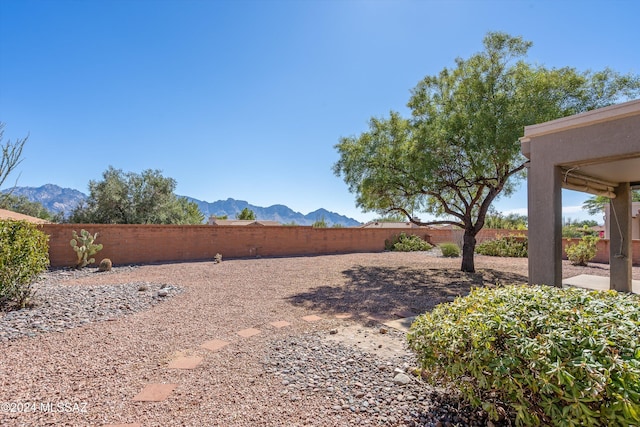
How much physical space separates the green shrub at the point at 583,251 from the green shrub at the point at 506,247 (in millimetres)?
2822

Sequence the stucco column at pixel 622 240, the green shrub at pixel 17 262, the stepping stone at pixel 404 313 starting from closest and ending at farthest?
the green shrub at pixel 17 262, the stepping stone at pixel 404 313, the stucco column at pixel 622 240

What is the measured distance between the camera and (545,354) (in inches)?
66.7

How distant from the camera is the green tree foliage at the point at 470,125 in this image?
8.16 m

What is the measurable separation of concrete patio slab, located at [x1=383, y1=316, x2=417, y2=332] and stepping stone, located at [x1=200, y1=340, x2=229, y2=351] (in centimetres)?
263

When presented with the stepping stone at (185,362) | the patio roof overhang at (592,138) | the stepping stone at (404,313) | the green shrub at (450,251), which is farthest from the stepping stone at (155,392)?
the green shrub at (450,251)

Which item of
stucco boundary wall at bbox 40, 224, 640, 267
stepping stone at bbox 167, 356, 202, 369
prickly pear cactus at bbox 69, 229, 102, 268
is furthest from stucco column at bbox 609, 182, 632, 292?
prickly pear cactus at bbox 69, 229, 102, 268

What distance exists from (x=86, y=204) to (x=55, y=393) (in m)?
24.1

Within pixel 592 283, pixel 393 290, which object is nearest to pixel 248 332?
pixel 393 290

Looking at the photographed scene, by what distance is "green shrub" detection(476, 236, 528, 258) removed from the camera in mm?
15805

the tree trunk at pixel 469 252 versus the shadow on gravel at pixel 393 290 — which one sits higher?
the tree trunk at pixel 469 252

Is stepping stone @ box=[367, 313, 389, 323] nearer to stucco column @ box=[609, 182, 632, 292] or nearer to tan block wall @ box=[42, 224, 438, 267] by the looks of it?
stucco column @ box=[609, 182, 632, 292]

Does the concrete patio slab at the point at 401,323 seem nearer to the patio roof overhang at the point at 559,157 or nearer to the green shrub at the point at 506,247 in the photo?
the patio roof overhang at the point at 559,157

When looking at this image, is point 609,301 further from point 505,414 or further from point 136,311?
point 136,311

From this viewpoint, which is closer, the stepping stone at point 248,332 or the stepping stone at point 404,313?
the stepping stone at point 248,332
